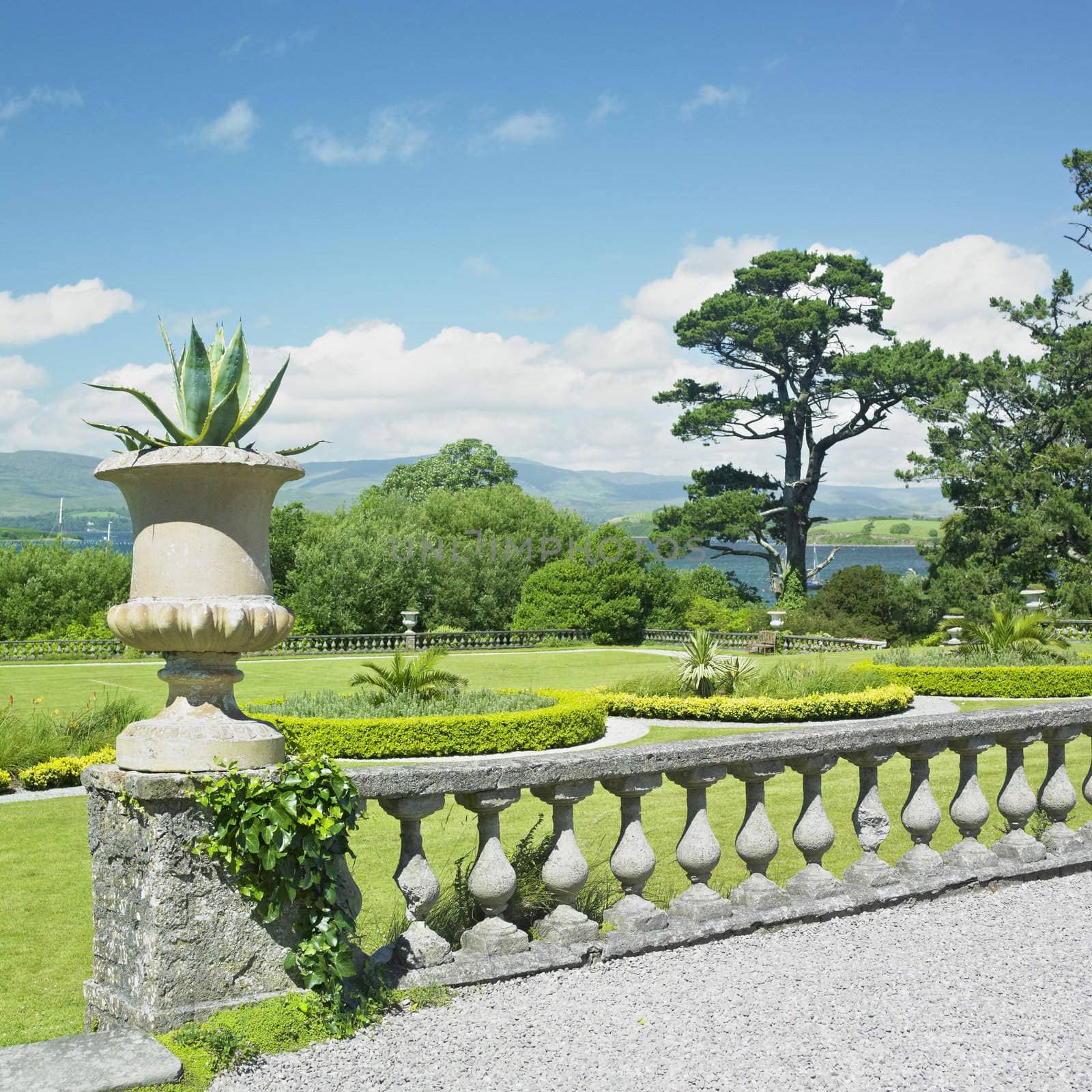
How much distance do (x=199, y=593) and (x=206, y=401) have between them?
0.70m

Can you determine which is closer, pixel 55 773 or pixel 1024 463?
pixel 55 773

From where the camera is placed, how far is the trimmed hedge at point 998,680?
18.1m

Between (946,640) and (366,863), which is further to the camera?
(946,640)

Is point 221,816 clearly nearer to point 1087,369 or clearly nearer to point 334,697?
point 334,697

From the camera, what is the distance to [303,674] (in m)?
26.0

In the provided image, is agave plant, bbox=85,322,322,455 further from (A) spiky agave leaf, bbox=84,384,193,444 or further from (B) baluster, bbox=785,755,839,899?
(B) baluster, bbox=785,755,839,899

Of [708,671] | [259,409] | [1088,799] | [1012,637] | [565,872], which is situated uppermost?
[259,409]

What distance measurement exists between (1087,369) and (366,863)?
119 ft

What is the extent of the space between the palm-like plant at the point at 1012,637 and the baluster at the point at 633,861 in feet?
58.0

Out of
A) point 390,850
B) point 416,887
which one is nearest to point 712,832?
point 416,887

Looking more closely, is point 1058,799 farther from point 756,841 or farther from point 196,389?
point 196,389

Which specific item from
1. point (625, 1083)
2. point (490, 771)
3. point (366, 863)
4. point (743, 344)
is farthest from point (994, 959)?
point (743, 344)

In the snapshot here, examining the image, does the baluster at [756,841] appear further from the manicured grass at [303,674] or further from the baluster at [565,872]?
the manicured grass at [303,674]

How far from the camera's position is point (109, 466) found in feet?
12.0
